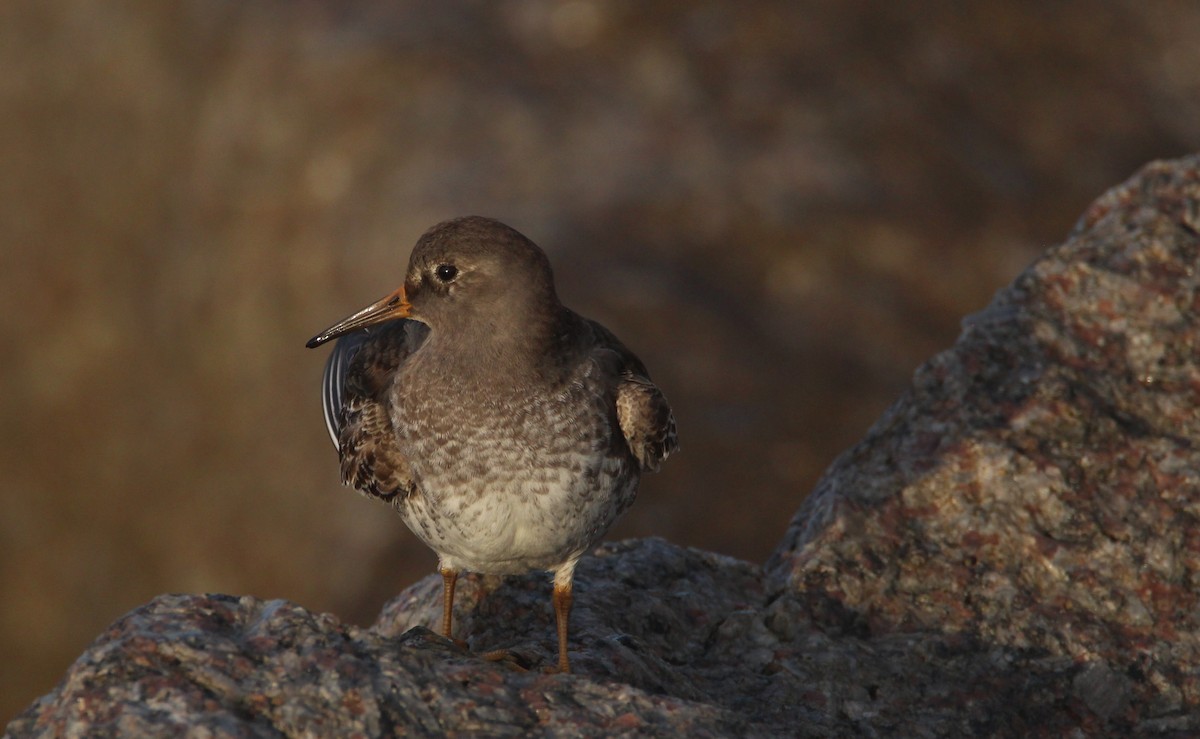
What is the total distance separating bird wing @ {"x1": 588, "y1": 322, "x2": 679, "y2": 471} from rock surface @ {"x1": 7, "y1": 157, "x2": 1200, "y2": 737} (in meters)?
0.86

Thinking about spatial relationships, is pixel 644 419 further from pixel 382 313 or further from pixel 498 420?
pixel 382 313

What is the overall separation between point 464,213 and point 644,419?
11.0 meters

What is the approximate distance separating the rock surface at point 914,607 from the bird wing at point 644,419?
2.82ft

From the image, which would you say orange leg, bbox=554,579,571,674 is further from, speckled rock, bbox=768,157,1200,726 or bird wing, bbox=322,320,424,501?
speckled rock, bbox=768,157,1200,726

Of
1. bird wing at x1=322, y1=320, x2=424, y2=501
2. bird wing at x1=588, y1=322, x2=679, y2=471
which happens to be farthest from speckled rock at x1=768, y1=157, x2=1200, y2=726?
bird wing at x1=322, y1=320, x2=424, y2=501

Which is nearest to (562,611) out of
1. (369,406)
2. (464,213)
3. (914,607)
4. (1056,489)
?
(369,406)

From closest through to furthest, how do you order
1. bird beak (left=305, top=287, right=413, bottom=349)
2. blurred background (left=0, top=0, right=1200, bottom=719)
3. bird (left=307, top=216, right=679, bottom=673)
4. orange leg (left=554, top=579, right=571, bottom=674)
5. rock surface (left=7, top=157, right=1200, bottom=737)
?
1. rock surface (left=7, top=157, right=1200, bottom=737)
2. orange leg (left=554, top=579, right=571, bottom=674)
3. bird (left=307, top=216, right=679, bottom=673)
4. bird beak (left=305, top=287, right=413, bottom=349)
5. blurred background (left=0, top=0, right=1200, bottom=719)

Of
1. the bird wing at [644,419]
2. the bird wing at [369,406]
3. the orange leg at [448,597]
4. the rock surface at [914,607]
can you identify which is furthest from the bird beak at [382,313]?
the rock surface at [914,607]

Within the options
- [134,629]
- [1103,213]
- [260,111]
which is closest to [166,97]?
[260,111]

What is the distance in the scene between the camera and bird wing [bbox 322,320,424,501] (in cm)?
817

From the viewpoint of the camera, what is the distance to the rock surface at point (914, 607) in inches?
231

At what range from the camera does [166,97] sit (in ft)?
74.3

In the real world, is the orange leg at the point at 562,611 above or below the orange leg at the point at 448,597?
below

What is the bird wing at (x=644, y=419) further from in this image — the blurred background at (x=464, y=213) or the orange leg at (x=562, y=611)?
the blurred background at (x=464, y=213)
